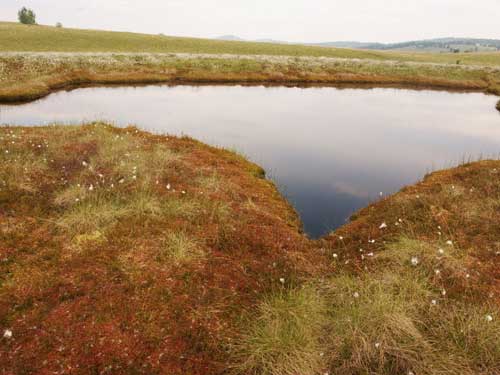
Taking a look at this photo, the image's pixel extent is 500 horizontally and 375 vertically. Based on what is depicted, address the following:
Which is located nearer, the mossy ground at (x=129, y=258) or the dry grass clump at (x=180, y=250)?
the mossy ground at (x=129, y=258)

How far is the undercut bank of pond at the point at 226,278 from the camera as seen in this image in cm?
582

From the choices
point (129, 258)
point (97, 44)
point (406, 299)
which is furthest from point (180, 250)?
point (97, 44)

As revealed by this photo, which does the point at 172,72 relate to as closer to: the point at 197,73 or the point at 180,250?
the point at 197,73

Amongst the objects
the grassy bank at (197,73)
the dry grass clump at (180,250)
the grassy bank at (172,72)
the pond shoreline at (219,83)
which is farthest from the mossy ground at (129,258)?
the grassy bank at (197,73)

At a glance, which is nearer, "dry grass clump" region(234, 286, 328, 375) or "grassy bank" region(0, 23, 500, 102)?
"dry grass clump" region(234, 286, 328, 375)

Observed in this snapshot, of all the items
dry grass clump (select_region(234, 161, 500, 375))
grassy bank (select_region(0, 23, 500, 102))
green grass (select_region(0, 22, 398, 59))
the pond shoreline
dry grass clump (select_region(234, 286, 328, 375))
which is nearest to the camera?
dry grass clump (select_region(234, 286, 328, 375))

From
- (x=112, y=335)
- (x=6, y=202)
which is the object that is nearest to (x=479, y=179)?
(x=112, y=335)

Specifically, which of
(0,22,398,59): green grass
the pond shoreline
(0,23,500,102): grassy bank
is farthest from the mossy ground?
(0,22,398,59): green grass

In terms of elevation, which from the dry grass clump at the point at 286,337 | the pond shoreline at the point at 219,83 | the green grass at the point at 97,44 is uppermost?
the green grass at the point at 97,44

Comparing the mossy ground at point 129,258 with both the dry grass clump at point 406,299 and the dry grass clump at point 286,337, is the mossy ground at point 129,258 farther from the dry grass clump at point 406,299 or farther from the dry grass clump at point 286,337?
the dry grass clump at point 406,299

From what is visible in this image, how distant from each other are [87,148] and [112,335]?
36.5 feet

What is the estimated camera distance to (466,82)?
50875 mm

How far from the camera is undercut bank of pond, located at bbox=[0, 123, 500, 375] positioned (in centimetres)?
582

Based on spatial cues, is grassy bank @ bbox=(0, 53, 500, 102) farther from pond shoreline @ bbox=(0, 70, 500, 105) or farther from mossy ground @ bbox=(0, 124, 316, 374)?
mossy ground @ bbox=(0, 124, 316, 374)
